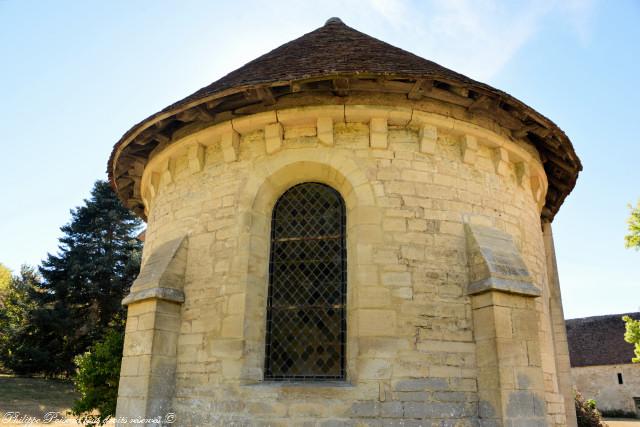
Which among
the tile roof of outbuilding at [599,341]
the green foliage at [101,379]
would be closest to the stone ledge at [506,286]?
the green foliage at [101,379]

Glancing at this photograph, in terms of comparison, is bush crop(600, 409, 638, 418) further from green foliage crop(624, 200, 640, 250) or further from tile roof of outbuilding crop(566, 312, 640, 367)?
green foliage crop(624, 200, 640, 250)

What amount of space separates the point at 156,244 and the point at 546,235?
7460mm

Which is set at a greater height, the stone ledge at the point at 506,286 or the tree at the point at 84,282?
the tree at the point at 84,282

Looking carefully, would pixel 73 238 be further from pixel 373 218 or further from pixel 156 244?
pixel 373 218

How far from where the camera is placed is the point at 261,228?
6.34m

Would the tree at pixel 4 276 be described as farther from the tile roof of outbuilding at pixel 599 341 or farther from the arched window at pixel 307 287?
the tile roof of outbuilding at pixel 599 341

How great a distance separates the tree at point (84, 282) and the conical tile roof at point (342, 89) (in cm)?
1628

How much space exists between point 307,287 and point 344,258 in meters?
0.58

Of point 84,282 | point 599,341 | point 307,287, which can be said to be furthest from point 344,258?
point 599,341

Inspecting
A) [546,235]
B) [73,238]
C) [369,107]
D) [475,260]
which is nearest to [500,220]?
[475,260]

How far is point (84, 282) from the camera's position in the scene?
889 inches

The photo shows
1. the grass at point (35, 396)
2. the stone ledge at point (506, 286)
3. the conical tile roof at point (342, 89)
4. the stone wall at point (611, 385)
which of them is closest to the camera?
the stone ledge at point (506, 286)

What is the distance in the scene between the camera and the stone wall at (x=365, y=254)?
17.3 ft

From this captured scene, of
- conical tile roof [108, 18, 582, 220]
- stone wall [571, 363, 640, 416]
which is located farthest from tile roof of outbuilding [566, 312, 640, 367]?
conical tile roof [108, 18, 582, 220]
